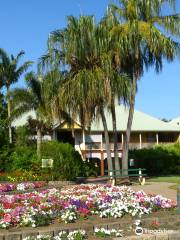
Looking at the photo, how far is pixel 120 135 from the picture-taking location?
53.8 m

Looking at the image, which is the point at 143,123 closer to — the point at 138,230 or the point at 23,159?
the point at 23,159

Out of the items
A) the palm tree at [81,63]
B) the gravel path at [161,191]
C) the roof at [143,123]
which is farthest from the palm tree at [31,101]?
the roof at [143,123]

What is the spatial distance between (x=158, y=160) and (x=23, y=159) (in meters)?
17.8

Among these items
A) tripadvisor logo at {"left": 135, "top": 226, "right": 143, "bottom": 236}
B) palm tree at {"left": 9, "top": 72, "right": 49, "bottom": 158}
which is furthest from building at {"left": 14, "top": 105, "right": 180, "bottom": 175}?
tripadvisor logo at {"left": 135, "top": 226, "right": 143, "bottom": 236}

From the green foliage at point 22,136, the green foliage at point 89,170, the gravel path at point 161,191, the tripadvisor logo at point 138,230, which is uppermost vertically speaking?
the green foliage at point 22,136

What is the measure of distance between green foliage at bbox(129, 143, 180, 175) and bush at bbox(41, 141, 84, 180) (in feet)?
47.9

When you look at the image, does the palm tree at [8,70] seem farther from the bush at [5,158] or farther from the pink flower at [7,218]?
the pink flower at [7,218]

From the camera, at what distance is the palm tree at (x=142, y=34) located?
2909 centimetres

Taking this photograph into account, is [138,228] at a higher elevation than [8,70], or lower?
lower

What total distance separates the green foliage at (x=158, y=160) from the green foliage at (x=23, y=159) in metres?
14.4

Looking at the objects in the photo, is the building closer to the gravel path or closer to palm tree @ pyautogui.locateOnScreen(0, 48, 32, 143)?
palm tree @ pyautogui.locateOnScreen(0, 48, 32, 143)

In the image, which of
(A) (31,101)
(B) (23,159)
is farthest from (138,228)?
(A) (31,101)

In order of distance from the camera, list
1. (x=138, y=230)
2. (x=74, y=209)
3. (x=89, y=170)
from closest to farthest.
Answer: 1. (x=138, y=230)
2. (x=74, y=209)
3. (x=89, y=170)

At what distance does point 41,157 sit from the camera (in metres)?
28.7
